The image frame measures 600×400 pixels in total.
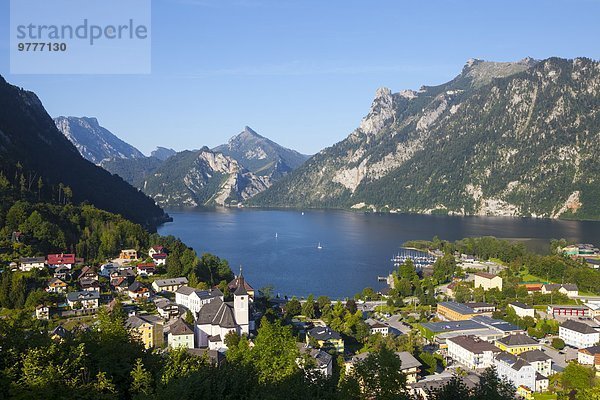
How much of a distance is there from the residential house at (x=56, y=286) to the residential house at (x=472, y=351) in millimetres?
32078

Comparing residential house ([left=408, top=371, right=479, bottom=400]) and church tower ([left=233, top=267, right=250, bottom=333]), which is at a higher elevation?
church tower ([left=233, top=267, right=250, bottom=333])

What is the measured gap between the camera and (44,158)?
94.7m

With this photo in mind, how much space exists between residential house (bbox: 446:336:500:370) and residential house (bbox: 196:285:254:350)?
51.2ft

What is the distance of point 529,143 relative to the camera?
642 feet

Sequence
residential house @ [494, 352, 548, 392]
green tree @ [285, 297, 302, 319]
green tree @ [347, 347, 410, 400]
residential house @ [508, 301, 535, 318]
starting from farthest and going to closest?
residential house @ [508, 301, 535, 318] < green tree @ [285, 297, 302, 319] < residential house @ [494, 352, 548, 392] < green tree @ [347, 347, 410, 400]

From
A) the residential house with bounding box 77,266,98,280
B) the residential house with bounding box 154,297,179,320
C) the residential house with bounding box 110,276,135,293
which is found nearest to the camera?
the residential house with bounding box 154,297,179,320

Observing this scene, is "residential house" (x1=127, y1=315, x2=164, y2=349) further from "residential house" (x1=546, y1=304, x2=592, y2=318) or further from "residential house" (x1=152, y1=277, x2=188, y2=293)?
"residential house" (x1=546, y1=304, x2=592, y2=318)

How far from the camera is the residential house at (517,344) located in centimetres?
3884

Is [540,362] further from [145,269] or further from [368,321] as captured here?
[145,269]

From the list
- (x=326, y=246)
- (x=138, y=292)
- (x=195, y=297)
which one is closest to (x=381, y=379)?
(x=195, y=297)

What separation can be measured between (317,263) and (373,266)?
852 centimetres

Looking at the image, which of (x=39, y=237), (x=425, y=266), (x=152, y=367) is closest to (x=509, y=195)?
(x=425, y=266)

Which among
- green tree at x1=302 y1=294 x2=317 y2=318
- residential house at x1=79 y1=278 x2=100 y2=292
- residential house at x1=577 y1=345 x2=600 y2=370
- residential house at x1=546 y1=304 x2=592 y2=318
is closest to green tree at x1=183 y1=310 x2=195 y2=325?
residential house at x1=79 y1=278 x2=100 y2=292

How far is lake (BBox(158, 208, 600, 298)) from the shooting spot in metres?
67.1
